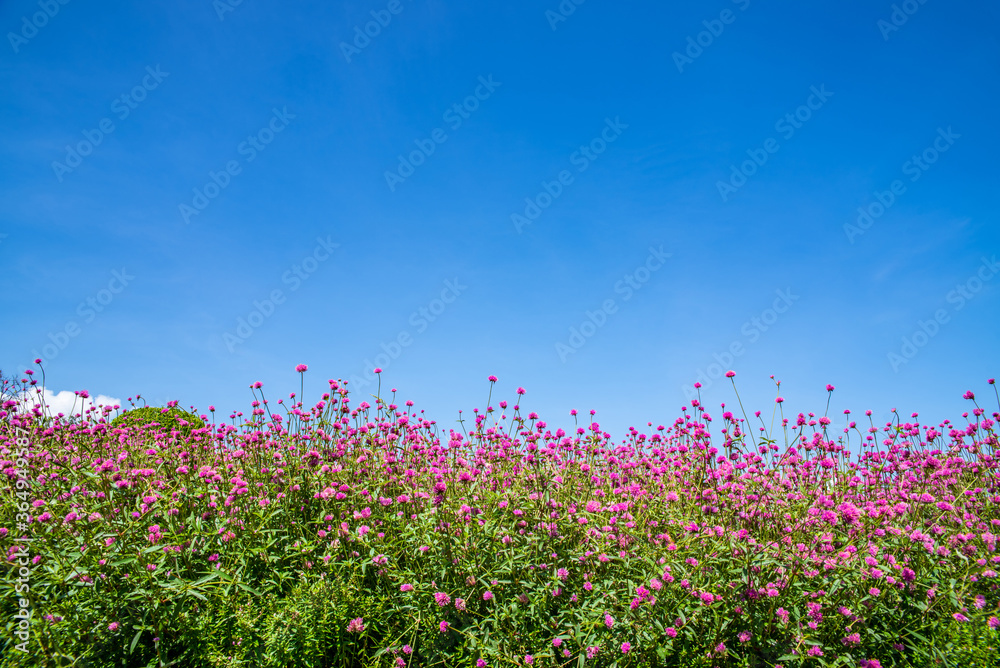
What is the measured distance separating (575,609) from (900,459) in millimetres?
4607

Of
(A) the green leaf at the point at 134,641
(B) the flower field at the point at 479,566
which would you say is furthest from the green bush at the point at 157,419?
(A) the green leaf at the point at 134,641

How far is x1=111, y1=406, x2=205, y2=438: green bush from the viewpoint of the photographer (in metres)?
8.05

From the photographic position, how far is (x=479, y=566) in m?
3.63

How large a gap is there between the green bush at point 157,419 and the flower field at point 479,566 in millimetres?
3227

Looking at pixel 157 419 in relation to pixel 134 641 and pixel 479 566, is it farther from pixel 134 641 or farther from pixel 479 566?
pixel 479 566

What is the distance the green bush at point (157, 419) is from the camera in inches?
317

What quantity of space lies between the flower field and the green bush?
323cm

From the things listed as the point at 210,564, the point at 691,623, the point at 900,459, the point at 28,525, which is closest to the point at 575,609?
the point at 691,623

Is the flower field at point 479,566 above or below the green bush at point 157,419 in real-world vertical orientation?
below

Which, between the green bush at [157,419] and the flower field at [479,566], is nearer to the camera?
the flower field at [479,566]

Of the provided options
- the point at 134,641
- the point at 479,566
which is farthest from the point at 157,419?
the point at 479,566

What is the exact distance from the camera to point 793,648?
3232 mm

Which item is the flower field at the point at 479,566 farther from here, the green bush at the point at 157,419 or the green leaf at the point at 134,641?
the green bush at the point at 157,419

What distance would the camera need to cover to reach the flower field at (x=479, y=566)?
3338mm
